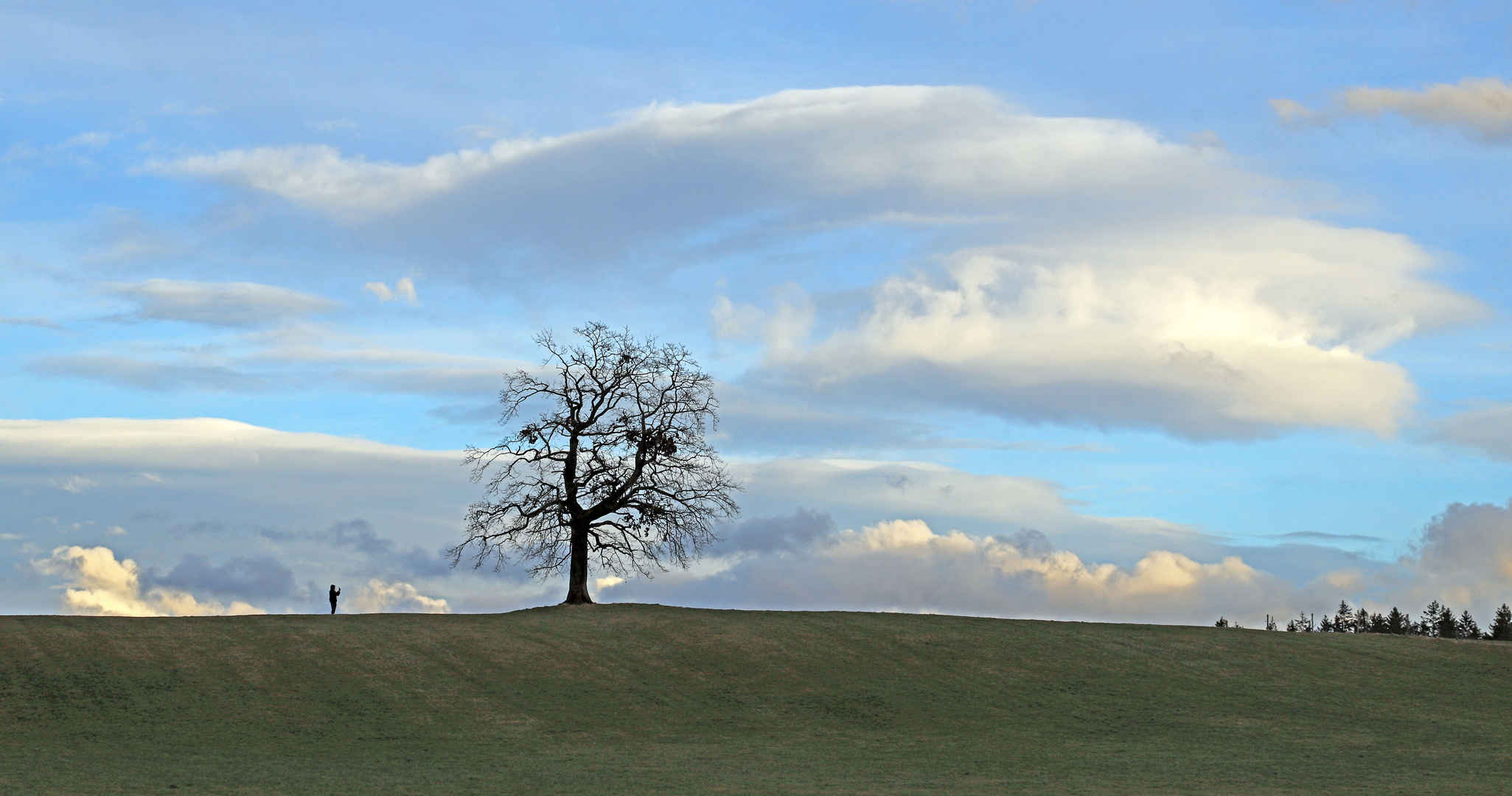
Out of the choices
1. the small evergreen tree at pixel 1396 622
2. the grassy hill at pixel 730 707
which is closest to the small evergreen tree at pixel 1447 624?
the small evergreen tree at pixel 1396 622

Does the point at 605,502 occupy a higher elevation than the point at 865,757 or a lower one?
higher

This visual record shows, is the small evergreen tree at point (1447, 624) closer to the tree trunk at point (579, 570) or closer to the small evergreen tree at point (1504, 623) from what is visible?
the small evergreen tree at point (1504, 623)

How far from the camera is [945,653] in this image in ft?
129

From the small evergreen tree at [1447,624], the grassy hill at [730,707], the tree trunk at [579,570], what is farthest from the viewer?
the small evergreen tree at [1447,624]

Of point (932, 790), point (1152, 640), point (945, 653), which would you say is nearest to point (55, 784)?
point (932, 790)

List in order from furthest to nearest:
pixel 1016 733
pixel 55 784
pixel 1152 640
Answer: pixel 1152 640, pixel 1016 733, pixel 55 784

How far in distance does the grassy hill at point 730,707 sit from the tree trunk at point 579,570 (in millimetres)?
2427

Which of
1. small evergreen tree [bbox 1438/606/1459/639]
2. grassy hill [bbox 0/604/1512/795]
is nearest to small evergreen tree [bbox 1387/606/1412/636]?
small evergreen tree [bbox 1438/606/1459/639]

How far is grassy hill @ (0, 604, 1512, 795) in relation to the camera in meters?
23.6

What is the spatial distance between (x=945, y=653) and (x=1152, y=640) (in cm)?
902

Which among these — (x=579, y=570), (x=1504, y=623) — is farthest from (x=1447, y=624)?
(x=579, y=570)

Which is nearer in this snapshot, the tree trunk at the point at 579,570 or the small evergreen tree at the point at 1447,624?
the tree trunk at the point at 579,570

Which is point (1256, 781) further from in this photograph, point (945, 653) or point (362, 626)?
point (362, 626)

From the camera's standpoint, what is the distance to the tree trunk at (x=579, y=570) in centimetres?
4822
